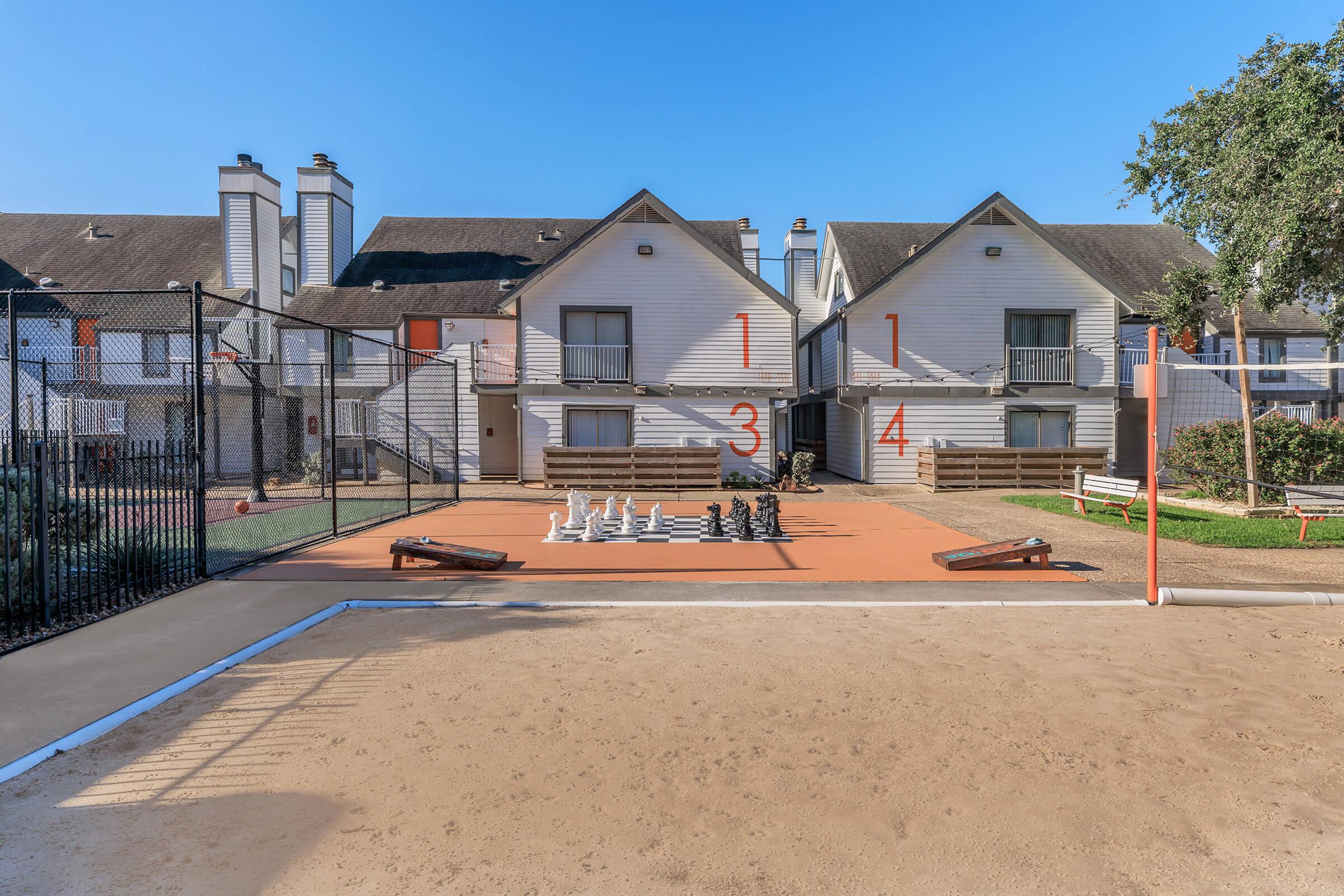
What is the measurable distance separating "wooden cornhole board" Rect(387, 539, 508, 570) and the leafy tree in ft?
48.9

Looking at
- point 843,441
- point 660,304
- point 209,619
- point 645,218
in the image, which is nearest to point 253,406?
point 660,304

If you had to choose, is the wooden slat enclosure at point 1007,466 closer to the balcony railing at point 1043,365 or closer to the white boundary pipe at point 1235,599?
the balcony railing at point 1043,365

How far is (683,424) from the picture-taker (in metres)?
22.8

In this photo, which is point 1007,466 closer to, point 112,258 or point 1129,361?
point 1129,361

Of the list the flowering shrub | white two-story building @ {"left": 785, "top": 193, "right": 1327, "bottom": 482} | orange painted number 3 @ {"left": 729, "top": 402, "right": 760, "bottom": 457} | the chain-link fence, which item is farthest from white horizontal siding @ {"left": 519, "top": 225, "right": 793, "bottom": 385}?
the flowering shrub


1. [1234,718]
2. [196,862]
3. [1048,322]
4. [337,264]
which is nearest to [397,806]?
[196,862]

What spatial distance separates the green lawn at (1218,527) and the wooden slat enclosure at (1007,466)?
433cm

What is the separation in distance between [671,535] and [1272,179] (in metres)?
13.3

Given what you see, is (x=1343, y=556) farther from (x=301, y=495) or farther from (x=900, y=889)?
(x=301, y=495)

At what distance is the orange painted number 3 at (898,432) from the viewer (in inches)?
907

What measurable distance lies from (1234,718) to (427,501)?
16745 millimetres

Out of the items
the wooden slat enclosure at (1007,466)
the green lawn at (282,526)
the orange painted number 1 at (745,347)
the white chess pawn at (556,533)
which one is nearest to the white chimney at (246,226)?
the green lawn at (282,526)

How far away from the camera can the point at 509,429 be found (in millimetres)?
25797

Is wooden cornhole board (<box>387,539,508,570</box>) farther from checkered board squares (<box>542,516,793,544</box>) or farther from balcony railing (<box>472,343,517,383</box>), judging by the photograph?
balcony railing (<box>472,343,517,383</box>)
